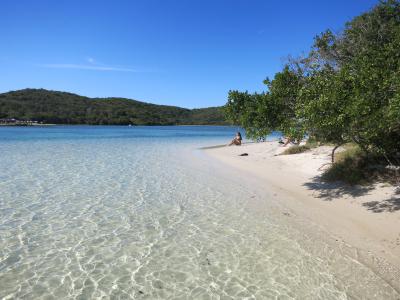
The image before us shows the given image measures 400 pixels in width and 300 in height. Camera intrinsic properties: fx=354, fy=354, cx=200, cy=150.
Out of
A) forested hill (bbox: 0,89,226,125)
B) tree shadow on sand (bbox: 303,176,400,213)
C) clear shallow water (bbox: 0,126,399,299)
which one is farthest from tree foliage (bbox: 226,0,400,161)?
forested hill (bbox: 0,89,226,125)

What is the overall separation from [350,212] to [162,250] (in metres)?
5.63

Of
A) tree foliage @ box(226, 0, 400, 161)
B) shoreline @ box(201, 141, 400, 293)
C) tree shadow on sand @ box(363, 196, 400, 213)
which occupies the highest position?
tree foliage @ box(226, 0, 400, 161)

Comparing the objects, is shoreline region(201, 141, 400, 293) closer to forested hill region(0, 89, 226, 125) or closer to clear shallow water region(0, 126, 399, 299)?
clear shallow water region(0, 126, 399, 299)

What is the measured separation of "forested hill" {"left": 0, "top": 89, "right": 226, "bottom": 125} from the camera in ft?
482

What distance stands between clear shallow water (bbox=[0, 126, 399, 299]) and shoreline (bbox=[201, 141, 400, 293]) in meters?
0.53

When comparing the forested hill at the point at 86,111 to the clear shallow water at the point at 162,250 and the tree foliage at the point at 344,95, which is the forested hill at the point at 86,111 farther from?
the clear shallow water at the point at 162,250

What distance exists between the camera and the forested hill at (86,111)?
146875mm

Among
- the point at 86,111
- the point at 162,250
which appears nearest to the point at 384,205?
the point at 162,250

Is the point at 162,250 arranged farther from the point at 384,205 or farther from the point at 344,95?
the point at 384,205

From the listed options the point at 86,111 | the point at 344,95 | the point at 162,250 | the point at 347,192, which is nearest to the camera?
the point at 162,250

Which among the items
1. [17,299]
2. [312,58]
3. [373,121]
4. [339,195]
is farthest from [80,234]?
[312,58]

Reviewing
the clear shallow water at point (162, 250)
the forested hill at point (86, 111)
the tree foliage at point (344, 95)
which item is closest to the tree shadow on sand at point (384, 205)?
the tree foliage at point (344, 95)

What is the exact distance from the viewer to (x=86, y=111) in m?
160

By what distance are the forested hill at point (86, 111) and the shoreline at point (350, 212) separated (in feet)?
404
